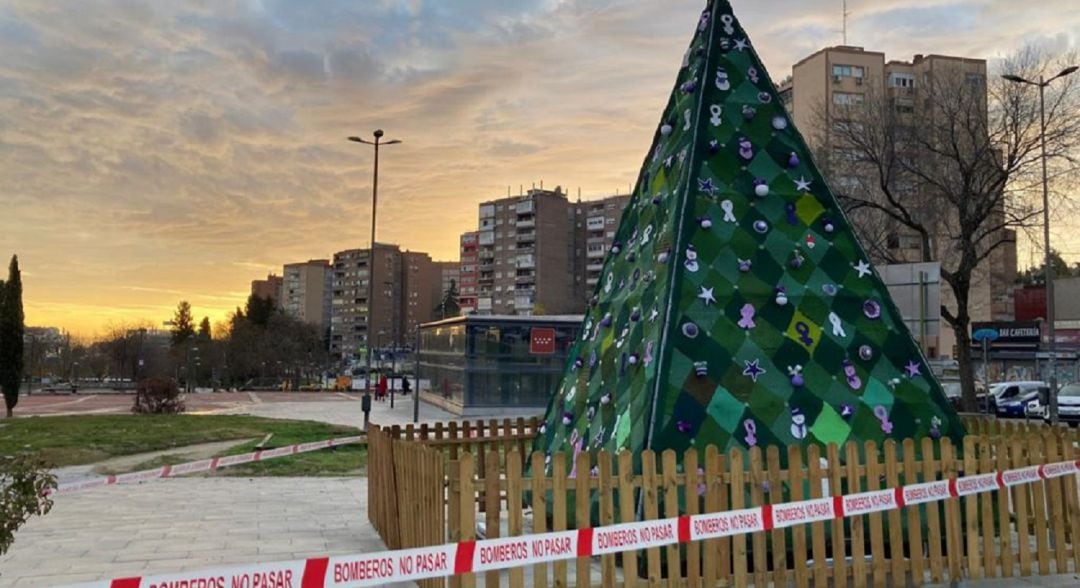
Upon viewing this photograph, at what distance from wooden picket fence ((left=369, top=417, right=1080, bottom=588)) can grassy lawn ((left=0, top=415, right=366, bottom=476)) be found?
10136 mm

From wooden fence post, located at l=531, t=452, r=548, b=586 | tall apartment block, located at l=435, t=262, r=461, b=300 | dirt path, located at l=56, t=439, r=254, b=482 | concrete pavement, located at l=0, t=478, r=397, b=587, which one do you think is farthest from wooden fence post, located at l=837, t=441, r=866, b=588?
tall apartment block, located at l=435, t=262, r=461, b=300

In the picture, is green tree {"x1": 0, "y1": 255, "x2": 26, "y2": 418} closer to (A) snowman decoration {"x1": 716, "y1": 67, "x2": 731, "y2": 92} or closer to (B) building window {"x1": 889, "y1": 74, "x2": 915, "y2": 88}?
(A) snowman decoration {"x1": 716, "y1": 67, "x2": 731, "y2": 92}

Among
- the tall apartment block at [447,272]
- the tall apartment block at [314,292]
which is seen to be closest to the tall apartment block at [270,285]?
the tall apartment block at [314,292]

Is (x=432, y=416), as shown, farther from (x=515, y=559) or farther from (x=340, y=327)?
(x=340, y=327)

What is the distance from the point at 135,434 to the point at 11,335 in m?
18.5

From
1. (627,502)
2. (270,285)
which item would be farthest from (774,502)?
(270,285)

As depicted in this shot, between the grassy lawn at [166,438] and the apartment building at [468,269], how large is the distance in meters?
92.4

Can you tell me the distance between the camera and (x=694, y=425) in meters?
7.62

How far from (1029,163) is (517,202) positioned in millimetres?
87845

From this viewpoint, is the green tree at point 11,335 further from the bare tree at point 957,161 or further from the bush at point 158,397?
the bare tree at point 957,161

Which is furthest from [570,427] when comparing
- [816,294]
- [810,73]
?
[810,73]

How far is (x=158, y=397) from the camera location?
111 ft

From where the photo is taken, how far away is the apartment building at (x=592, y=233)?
107438 millimetres

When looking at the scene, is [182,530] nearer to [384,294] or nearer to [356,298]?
[356,298]
